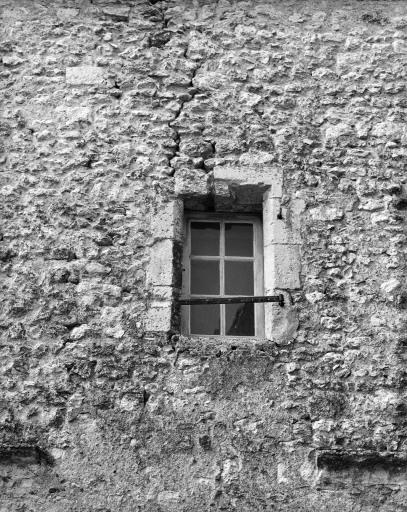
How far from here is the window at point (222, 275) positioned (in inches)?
218

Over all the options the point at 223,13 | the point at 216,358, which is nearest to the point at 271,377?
the point at 216,358

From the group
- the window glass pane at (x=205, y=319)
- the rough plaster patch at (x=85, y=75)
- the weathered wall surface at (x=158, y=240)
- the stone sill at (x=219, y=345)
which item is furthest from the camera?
the rough plaster patch at (x=85, y=75)

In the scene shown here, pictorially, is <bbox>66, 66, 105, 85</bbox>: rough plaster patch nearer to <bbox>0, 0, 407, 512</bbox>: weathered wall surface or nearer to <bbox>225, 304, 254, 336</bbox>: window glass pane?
<bbox>0, 0, 407, 512</bbox>: weathered wall surface

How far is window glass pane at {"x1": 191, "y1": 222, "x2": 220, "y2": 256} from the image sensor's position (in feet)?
18.7

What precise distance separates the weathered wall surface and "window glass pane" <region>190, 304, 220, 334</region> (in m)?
0.26

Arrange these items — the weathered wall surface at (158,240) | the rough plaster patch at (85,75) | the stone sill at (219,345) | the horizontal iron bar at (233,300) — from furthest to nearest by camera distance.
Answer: the rough plaster patch at (85,75) < the horizontal iron bar at (233,300) < the stone sill at (219,345) < the weathered wall surface at (158,240)

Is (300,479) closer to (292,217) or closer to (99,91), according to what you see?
(292,217)

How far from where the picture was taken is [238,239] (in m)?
5.79

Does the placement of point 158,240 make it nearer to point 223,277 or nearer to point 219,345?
point 223,277

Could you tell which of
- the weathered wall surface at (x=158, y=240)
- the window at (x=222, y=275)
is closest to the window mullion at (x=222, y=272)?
the window at (x=222, y=275)

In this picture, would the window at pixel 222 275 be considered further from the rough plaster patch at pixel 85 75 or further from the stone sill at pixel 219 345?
the rough plaster patch at pixel 85 75

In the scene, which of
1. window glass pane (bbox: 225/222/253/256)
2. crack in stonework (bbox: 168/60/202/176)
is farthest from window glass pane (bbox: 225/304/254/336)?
crack in stonework (bbox: 168/60/202/176)

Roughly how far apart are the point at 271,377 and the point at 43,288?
62.5 inches

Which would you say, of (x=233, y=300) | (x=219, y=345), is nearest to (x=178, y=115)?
(x=233, y=300)
